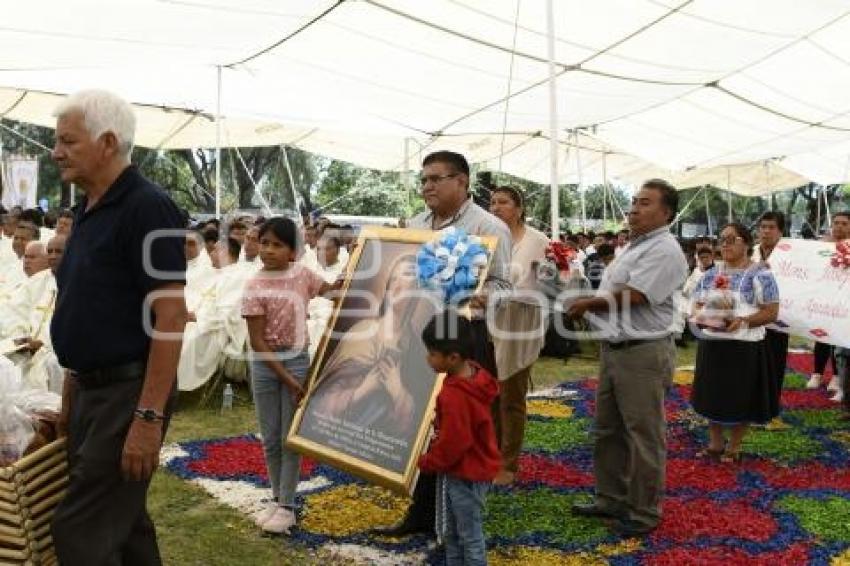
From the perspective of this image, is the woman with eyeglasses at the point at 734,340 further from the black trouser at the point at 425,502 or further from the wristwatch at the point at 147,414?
the wristwatch at the point at 147,414

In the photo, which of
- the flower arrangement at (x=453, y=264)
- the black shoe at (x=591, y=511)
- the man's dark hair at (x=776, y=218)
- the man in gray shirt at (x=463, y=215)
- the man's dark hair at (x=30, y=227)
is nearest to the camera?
the flower arrangement at (x=453, y=264)

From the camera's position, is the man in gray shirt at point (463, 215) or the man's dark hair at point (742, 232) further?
the man's dark hair at point (742, 232)

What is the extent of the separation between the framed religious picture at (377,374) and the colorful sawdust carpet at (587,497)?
74 cm

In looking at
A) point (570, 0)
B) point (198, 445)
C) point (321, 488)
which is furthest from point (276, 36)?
point (321, 488)

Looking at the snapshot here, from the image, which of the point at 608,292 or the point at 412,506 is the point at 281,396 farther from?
the point at 608,292

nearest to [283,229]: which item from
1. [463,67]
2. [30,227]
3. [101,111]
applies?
[101,111]

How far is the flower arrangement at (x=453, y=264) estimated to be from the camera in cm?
362

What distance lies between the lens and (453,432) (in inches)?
133

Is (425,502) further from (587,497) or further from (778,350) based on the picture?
(778,350)

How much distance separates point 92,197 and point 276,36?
7.69 metres

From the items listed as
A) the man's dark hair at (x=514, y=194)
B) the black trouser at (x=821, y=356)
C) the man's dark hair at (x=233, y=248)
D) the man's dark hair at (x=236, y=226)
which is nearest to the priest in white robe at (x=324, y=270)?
the man's dark hair at (x=233, y=248)

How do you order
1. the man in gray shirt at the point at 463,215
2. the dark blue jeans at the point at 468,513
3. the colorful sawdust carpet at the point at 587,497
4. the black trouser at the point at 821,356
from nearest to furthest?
the dark blue jeans at the point at 468,513, the man in gray shirt at the point at 463,215, the colorful sawdust carpet at the point at 587,497, the black trouser at the point at 821,356

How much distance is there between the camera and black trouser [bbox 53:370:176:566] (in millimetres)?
2605

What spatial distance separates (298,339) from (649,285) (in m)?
1.98
